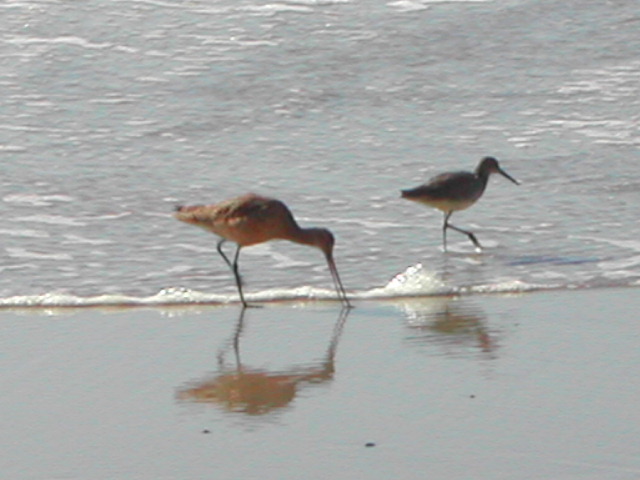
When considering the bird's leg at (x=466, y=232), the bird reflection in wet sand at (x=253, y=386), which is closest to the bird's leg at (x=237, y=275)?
the bird reflection in wet sand at (x=253, y=386)

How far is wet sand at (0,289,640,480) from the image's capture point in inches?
183

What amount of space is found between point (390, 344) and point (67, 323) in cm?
139

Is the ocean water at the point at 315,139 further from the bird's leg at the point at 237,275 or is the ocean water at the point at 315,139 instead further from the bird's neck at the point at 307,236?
the bird's neck at the point at 307,236

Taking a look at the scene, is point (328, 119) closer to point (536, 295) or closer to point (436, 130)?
point (436, 130)

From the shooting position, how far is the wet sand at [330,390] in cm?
464

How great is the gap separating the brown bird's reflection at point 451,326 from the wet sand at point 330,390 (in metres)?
0.01

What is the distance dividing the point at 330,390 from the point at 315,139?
16.7ft

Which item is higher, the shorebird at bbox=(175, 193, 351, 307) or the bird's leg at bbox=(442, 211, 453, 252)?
the shorebird at bbox=(175, 193, 351, 307)

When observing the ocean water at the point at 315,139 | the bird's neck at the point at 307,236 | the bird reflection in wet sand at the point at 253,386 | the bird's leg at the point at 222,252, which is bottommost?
the ocean water at the point at 315,139

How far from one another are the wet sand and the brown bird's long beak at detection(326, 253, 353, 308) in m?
0.07

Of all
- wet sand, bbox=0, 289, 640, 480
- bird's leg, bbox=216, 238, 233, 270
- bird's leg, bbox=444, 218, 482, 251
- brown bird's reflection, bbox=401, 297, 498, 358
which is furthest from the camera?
bird's leg, bbox=444, 218, 482, 251

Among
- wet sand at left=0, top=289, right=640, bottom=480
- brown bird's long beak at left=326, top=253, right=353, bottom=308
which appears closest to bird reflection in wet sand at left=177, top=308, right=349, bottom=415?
wet sand at left=0, top=289, right=640, bottom=480

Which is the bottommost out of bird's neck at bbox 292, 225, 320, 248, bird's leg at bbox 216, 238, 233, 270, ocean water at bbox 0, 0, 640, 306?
ocean water at bbox 0, 0, 640, 306

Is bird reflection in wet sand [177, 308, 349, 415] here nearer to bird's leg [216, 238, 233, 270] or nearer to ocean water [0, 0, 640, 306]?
ocean water [0, 0, 640, 306]
